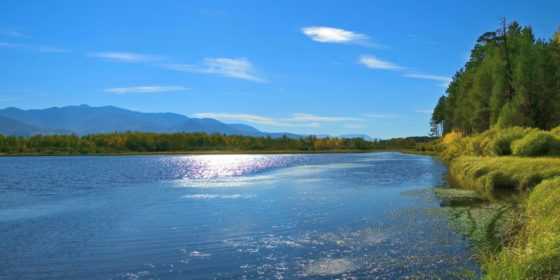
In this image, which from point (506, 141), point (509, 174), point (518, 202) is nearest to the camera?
point (518, 202)

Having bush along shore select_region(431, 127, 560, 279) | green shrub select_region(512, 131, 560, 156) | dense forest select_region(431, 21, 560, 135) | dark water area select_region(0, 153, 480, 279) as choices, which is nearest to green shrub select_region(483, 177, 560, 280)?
bush along shore select_region(431, 127, 560, 279)

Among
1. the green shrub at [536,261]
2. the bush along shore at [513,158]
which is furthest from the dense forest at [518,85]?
the green shrub at [536,261]

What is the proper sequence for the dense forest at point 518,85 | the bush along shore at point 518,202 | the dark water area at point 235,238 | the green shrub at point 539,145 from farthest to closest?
the dense forest at point 518,85, the green shrub at point 539,145, the dark water area at point 235,238, the bush along shore at point 518,202

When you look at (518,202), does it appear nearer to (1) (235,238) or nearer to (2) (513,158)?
(2) (513,158)

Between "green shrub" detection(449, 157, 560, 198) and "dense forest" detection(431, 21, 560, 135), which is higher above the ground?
"dense forest" detection(431, 21, 560, 135)

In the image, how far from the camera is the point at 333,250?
18.9m

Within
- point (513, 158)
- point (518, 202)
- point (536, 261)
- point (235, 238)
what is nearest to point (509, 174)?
point (513, 158)

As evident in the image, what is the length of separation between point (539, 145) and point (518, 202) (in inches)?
526

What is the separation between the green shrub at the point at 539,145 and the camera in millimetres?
38438

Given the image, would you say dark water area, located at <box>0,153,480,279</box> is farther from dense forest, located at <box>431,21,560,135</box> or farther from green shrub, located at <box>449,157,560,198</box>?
dense forest, located at <box>431,21,560,135</box>

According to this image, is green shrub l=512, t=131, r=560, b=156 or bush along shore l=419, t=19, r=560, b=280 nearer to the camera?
bush along shore l=419, t=19, r=560, b=280

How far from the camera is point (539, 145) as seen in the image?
38812mm

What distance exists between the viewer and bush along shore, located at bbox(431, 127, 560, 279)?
38.1 ft

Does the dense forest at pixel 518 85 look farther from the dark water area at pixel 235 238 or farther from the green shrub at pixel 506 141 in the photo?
the dark water area at pixel 235 238
